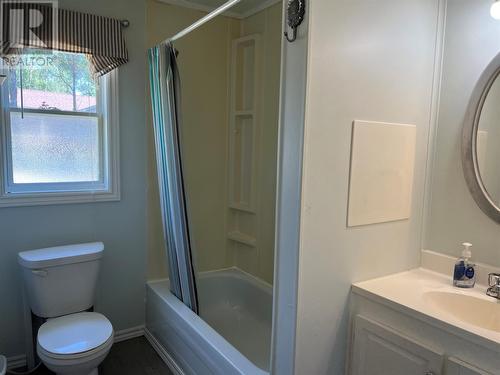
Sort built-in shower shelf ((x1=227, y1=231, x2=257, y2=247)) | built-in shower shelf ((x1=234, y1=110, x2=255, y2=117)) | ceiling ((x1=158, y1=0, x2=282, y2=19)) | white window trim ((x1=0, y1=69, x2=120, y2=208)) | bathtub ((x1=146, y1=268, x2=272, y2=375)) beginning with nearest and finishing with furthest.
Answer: bathtub ((x1=146, y1=268, x2=272, y2=375))
white window trim ((x1=0, y1=69, x2=120, y2=208))
ceiling ((x1=158, y1=0, x2=282, y2=19))
built-in shower shelf ((x1=234, y1=110, x2=255, y2=117))
built-in shower shelf ((x1=227, y1=231, x2=257, y2=247))

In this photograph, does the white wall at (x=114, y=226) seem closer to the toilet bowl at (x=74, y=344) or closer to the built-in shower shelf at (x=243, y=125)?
the toilet bowl at (x=74, y=344)

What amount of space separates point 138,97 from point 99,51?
38 centimetres

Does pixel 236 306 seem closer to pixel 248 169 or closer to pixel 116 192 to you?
pixel 248 169

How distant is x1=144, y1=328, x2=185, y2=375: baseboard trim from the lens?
2253mm

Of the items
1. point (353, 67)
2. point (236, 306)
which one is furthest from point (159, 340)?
point (353, 67)

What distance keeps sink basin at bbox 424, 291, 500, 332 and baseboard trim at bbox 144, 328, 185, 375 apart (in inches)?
58.9

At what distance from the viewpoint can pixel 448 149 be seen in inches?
70.6

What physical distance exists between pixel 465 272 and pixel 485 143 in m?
0.58

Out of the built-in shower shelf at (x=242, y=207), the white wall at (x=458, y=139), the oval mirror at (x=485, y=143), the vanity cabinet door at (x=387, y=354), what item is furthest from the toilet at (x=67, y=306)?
the oval mirror at (x=485, y=143)

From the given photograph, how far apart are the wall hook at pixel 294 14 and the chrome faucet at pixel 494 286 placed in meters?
1.26

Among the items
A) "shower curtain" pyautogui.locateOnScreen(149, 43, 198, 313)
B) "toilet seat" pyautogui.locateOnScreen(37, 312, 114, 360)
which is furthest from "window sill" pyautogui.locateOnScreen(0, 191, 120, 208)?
"toilet seat" pyautogui.locateOnScreen(37, 312, 114, 360)

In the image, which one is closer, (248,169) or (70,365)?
(70,365)

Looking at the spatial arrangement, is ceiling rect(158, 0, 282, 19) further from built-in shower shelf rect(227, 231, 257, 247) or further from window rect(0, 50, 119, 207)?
built-in shower shelf rect(227, 231, 257, 247)

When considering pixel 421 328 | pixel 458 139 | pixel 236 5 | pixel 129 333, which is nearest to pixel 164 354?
pixel 129 333
